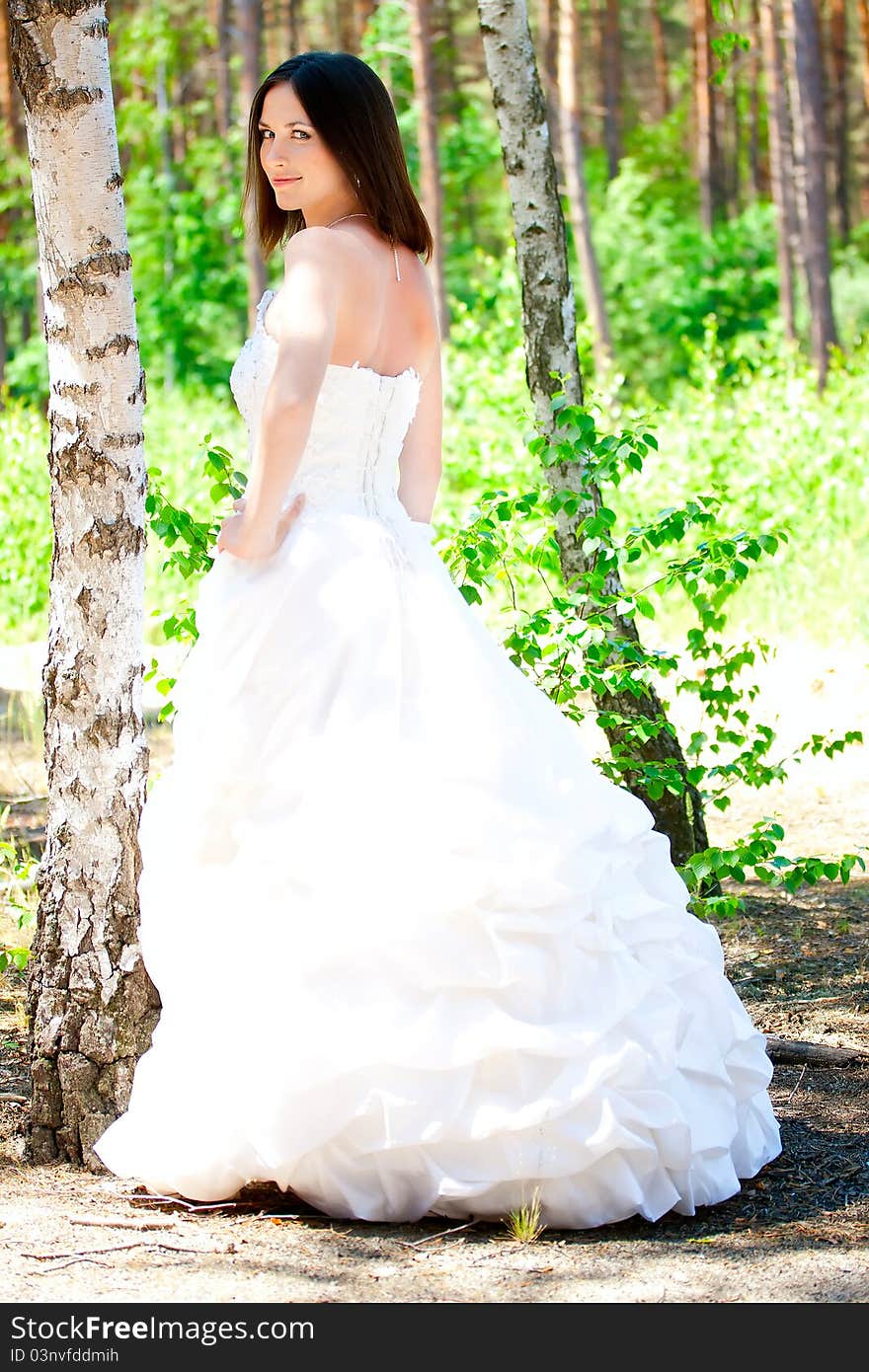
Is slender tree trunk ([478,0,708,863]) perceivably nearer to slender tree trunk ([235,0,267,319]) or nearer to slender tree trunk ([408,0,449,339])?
slender tree trunk ([408,0,449,339])

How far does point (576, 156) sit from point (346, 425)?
18.0 m

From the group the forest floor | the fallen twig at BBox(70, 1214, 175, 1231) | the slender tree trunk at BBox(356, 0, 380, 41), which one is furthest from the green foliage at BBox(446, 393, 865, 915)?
the slender tree trunk at BBox(356, 0, 380, 41)

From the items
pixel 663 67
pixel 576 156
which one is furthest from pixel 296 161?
pixel 663 67

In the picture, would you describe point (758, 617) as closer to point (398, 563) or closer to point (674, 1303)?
point (398, 563)

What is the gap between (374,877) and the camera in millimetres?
2770

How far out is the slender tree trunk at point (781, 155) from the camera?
72.1 feet

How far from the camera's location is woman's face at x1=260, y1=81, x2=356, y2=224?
9.84 ft

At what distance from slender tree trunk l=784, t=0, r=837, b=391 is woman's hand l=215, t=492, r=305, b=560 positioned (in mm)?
15941

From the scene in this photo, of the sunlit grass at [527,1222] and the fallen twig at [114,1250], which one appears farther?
the sunlit grass at [527,1222]

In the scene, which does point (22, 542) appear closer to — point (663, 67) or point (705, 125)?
point (705, 125)

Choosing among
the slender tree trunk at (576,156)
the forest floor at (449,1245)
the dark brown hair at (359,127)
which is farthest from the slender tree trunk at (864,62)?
the forest floor at (449,1245)

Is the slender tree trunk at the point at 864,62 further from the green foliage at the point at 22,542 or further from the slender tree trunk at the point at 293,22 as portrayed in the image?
the green foliage at the point at 22,542

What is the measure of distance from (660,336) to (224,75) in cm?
929

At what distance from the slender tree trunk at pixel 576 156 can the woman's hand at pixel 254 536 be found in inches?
591
